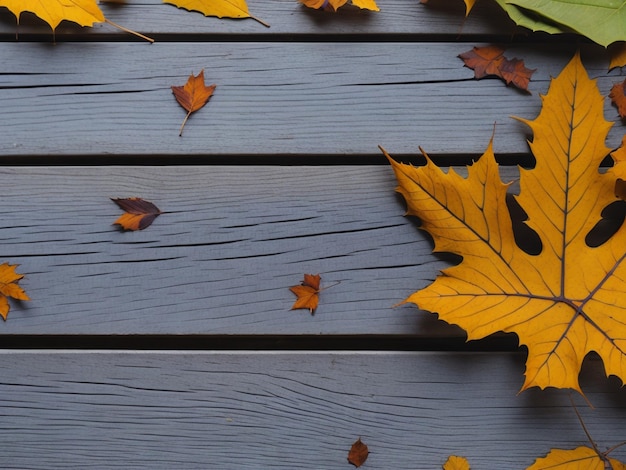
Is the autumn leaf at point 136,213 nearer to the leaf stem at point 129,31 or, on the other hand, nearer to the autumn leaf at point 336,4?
the leaf stem at point 129,31

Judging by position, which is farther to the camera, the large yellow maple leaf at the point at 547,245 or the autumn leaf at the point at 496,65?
the autumn leaf at the point at 496,65

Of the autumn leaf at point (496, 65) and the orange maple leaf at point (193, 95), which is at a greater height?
the autumn leaf at point (496, 65)

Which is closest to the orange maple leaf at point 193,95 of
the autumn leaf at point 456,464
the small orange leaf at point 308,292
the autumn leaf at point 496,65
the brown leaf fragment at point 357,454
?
the small orange leaf at point 308,292

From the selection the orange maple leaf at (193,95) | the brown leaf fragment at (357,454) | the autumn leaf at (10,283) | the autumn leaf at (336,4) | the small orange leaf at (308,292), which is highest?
the autumn leaf at (336,4)

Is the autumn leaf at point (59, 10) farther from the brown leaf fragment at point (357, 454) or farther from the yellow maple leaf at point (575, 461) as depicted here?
the yellow maple leaf at point (575, 461)

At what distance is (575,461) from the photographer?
896 mm

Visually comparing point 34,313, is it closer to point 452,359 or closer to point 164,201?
point 164,201

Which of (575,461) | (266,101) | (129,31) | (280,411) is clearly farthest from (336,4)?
(575,461)

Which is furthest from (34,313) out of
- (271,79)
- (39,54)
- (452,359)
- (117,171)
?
(452,359)

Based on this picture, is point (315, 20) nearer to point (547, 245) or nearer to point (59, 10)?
point (59, 10)

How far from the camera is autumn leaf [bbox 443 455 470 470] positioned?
92 centimetres

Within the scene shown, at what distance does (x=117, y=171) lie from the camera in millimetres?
962

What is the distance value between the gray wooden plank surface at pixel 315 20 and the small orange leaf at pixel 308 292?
0.43 metres

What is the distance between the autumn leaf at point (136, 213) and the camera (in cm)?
95
